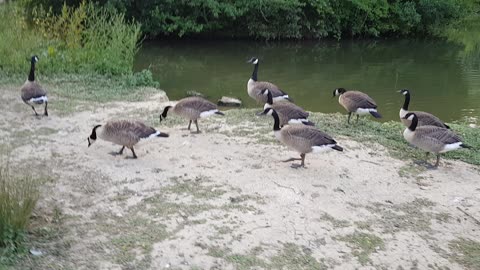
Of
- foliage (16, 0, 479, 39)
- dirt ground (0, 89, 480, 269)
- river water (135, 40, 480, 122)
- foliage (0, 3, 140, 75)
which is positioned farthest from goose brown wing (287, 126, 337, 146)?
foliage (16, 0, 479, 39)

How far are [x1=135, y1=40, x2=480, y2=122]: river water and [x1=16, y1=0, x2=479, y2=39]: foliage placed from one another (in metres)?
0.82

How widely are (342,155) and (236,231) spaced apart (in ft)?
11.0

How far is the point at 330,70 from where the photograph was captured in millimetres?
22062

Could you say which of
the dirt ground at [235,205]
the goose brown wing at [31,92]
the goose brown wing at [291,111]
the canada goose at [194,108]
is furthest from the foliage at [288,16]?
the dirt ground at [235,205]

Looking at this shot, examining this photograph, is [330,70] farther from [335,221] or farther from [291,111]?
[335,221]

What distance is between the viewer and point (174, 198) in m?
6.90

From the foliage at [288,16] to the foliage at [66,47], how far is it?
7.15 m

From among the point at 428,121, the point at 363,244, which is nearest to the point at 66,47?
the point at 428,121

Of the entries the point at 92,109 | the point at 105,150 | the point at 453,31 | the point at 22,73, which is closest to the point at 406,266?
the point at 105,150

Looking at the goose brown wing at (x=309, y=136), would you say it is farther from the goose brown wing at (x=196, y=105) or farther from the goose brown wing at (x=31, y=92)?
the goose brown wing at (x=31, y=92)

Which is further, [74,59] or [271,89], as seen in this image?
[74,59]

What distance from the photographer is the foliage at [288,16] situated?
81.6 ft

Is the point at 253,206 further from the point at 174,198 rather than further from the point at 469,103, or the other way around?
the point at 469,103

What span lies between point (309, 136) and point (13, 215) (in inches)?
173
